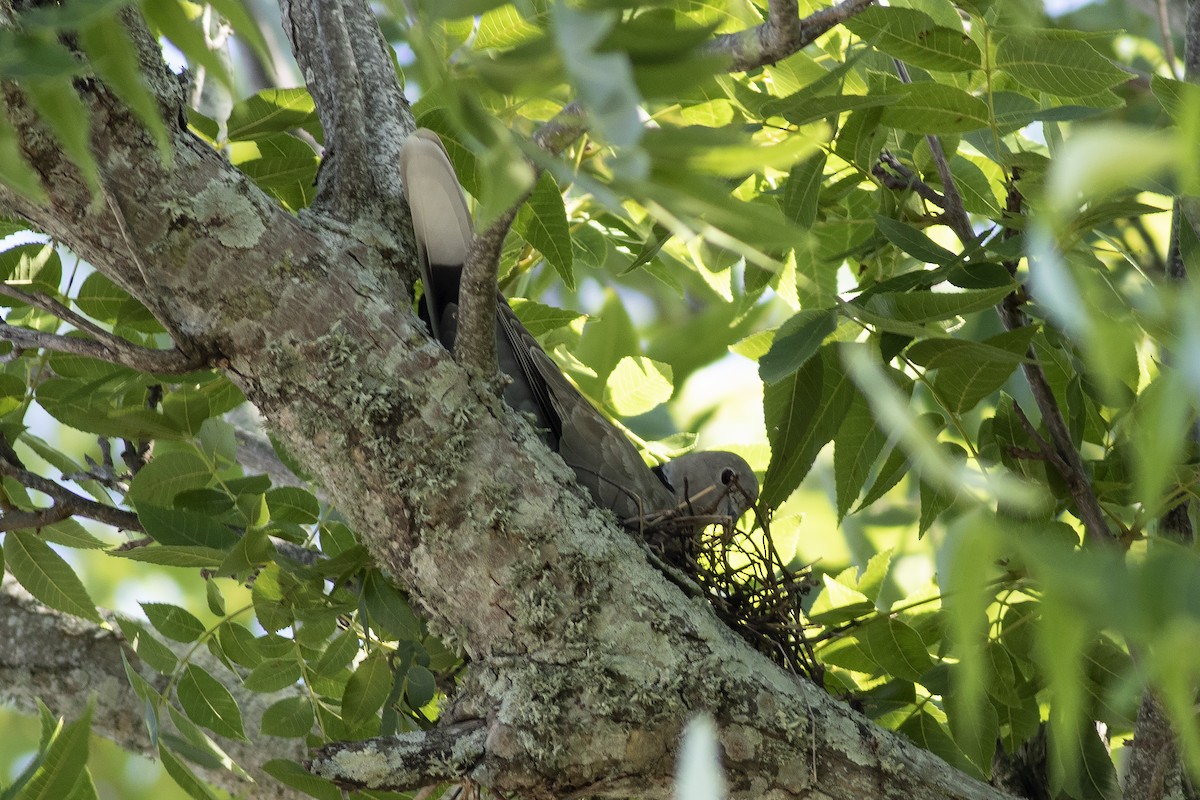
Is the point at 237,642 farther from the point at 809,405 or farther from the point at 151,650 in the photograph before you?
the point at 809,405

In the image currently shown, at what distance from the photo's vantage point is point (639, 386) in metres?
2.10

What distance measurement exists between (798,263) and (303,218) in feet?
2.70

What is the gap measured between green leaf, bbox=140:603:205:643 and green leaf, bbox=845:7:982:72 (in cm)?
126

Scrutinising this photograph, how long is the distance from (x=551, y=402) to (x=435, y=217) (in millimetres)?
376

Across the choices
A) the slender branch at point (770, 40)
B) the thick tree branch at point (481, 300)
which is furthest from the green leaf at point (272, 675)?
the slender branch at point (770, 40)

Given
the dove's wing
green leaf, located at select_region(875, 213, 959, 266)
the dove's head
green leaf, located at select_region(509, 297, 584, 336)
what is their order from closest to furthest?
1. green leaf, located at select_region(875, 213, 959, 266)
2. the dove's wing
3. green leaf, located at select_region(509, 297, 584, 336)
4. the dove's head

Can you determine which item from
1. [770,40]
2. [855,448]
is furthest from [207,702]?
[770,40]

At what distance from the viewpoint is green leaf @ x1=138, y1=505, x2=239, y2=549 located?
1.53 m

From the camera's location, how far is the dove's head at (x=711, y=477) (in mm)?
2072

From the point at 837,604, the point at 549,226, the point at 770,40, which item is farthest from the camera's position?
the point at 837,604

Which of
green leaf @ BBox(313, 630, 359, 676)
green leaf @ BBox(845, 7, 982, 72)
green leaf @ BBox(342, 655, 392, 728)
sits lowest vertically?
green leaf @ BBox(342, 655, 392, 728)

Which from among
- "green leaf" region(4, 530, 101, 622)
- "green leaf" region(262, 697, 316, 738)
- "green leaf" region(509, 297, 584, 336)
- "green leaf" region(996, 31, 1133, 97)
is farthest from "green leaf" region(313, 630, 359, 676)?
"green leaf" region(996, 31, 1133, 97)

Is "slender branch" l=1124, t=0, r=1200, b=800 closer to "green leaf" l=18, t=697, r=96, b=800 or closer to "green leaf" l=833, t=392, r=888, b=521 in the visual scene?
"green leaf" l=833, t=392, r=888, b=521

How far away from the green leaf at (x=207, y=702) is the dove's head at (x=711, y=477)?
0.85 m
